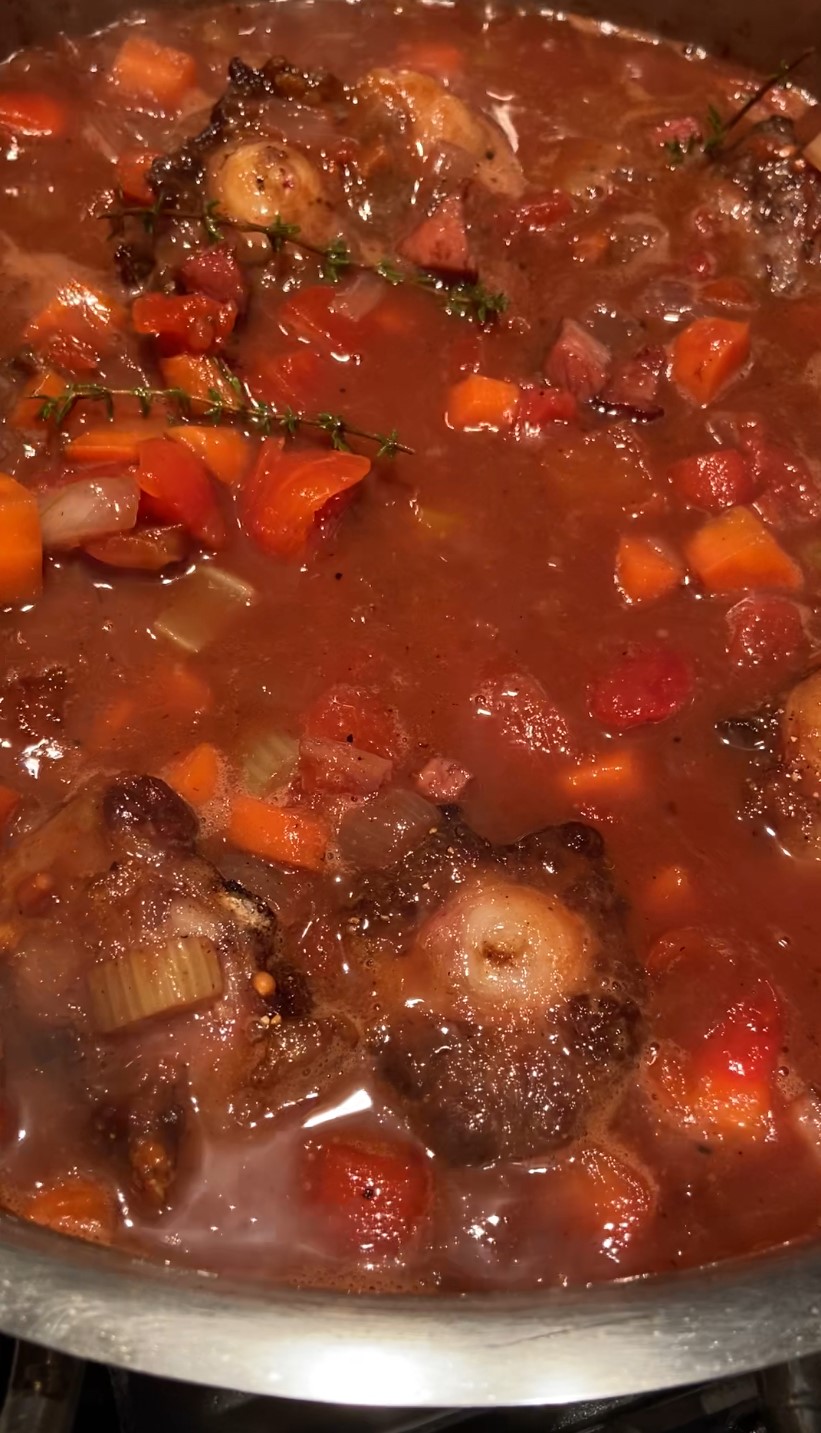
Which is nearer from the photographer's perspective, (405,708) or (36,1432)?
(36,1432)

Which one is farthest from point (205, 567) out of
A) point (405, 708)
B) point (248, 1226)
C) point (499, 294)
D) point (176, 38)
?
point (176, 38)

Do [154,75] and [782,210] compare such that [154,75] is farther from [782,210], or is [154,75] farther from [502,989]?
[502,989]

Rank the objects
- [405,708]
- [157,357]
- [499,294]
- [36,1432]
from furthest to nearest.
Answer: [499,294] < [157,357] < [405,708] < [36,1432]

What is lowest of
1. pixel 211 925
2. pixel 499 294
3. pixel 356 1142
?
pixel 356 1142

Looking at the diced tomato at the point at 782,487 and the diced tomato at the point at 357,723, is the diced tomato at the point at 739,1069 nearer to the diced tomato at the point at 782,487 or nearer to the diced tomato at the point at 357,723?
the diced tomato at the point at 357,723

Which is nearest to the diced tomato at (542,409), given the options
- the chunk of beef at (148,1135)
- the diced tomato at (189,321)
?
the diced tomato at (189,321)

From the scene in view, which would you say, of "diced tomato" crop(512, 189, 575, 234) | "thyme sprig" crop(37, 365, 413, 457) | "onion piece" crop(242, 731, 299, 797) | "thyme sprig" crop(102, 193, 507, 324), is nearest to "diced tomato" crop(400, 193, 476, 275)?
"thyme sprig" crop(102, 193, 507, 324)

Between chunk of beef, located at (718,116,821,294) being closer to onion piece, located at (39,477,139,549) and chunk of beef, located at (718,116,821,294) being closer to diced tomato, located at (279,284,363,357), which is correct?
diced tomato, located at (279,284,363,357)

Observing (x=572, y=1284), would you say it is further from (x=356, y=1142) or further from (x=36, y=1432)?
(x=36, y=1432)
